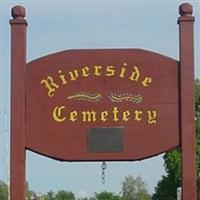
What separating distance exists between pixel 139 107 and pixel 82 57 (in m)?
0.97

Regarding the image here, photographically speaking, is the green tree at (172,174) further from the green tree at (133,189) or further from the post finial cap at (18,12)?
the green tree at (133,189)

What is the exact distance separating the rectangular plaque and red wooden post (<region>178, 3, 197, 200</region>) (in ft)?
2.59

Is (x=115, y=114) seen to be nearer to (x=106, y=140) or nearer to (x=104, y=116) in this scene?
(x=104, y=116)

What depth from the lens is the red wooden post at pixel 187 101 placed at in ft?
28.9

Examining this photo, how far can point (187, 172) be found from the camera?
8.83 meters

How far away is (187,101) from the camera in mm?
8938

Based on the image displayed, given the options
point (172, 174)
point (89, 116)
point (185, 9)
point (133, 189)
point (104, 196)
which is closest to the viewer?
point (89, 116)

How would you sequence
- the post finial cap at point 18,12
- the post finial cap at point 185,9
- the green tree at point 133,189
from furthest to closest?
1. the green tree at point 133,189
2. the post finial cap at point 18,12
3. the post finial cap at point 185,9

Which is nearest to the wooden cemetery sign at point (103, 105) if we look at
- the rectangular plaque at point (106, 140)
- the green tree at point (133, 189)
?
the rectangular plaque at point (106, 140)

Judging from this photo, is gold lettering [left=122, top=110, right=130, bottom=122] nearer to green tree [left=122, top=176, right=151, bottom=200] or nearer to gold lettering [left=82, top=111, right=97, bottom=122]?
gold lettering [left=82, top=111, right=97, bottom=122]

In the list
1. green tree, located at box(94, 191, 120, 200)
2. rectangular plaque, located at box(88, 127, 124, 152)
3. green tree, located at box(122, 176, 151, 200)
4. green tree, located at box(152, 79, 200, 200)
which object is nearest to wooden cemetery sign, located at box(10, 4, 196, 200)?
rectangular plaque, located at box(88, 127, 124, 152)

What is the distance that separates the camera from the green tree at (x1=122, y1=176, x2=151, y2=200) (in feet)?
368

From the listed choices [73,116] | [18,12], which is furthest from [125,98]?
[18,12]

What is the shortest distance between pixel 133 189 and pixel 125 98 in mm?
107837
